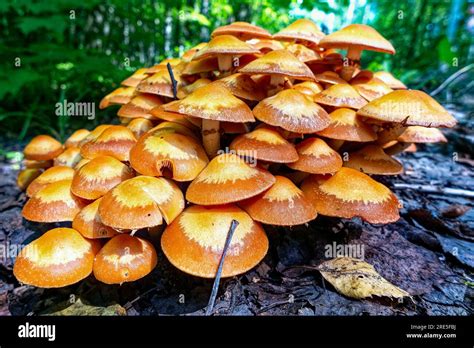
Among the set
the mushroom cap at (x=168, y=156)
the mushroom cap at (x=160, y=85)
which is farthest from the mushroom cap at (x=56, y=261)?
the mushroom cap at (x=160, y=85)

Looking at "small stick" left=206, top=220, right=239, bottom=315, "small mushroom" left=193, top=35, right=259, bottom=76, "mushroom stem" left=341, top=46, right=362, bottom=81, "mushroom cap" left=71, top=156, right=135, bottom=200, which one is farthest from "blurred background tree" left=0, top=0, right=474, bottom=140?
"small stick" left=206, top=220, right=239, bottom=315

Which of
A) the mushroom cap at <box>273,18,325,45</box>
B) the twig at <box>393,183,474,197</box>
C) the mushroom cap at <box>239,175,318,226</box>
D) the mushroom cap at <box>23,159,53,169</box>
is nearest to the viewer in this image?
the mushroom cap at <box>239,175,318,226</box>

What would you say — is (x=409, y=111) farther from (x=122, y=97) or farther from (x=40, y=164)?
(x=40, y=164)

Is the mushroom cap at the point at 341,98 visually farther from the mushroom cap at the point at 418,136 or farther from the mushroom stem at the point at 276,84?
the mushroom cap at the point at 418,136

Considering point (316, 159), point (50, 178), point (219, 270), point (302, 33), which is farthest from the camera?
point (302, 33)

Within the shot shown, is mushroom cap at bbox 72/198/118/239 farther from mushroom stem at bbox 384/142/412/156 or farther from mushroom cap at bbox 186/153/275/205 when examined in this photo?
mushroom stem at bbox 384/142/412/156

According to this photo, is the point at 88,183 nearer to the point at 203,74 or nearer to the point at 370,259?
the point at 203,74

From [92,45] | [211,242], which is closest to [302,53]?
[211,242]
